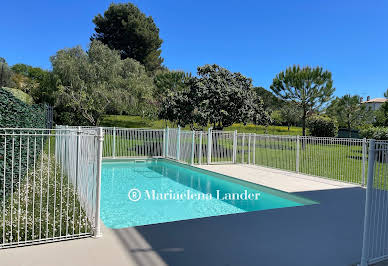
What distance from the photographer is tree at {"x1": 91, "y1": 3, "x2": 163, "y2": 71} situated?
33.3m

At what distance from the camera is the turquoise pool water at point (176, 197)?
6.52m

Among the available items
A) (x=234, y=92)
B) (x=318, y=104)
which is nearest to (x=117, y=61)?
(x=234, y=92)

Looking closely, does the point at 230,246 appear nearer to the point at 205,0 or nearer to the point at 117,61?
the point at 117,61

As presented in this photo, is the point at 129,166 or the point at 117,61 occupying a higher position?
the point at 117,61

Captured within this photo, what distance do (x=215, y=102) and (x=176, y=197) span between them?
7925 mm

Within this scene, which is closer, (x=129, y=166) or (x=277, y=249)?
(x=277, y=249)

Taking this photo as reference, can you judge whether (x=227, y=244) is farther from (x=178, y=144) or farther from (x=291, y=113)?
(x=291, y=113)

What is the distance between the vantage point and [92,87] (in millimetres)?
18922

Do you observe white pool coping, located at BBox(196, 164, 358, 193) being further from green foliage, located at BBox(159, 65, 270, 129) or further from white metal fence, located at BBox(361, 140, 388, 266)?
green foliage, located at BBox(159, 65, 270, 129)

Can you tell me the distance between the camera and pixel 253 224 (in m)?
4.57

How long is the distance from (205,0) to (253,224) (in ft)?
70.3

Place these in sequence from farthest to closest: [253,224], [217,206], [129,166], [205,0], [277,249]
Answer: [205,0], [129,166], [217,206], [253,224], [277,249]

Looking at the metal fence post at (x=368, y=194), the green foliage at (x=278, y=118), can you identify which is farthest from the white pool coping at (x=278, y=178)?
the green foliage at (x=278, y=118)

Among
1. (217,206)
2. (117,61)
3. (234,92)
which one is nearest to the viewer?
(217,206)
